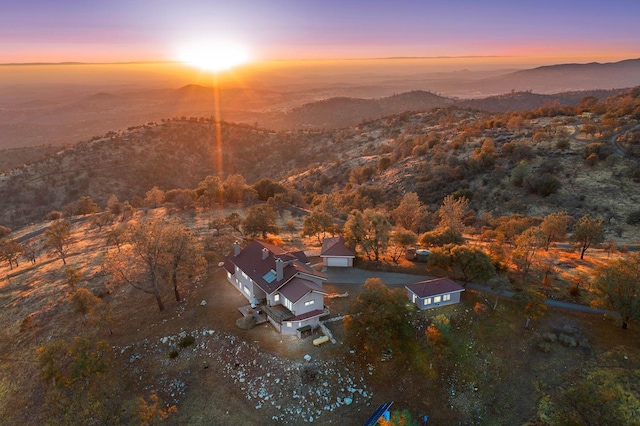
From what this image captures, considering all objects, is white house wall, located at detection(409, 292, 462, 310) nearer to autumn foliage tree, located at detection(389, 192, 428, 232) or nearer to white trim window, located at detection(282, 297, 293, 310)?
white trim window, located at detection(282, 297, 293, 310)

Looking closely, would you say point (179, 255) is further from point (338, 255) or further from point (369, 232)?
point (369, 232)

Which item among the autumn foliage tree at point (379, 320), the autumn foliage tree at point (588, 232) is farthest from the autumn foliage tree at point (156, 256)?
the autumn foliage tree at point (588, 232)

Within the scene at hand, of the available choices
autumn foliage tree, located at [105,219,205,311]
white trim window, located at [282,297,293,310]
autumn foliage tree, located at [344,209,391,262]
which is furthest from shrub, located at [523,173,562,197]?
autumn foliage tree, located at [105,219,205,311]

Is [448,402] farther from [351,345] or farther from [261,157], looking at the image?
[261,157]

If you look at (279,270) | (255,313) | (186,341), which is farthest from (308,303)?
(186,341)

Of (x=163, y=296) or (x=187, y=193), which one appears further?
(x=187, y=193)

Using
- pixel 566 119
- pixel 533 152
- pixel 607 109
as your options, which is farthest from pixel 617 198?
pixel 607 109

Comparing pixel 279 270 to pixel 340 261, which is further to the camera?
pixel 340 261

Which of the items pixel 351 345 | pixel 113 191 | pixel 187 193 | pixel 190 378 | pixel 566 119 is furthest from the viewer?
pixel 113 191
